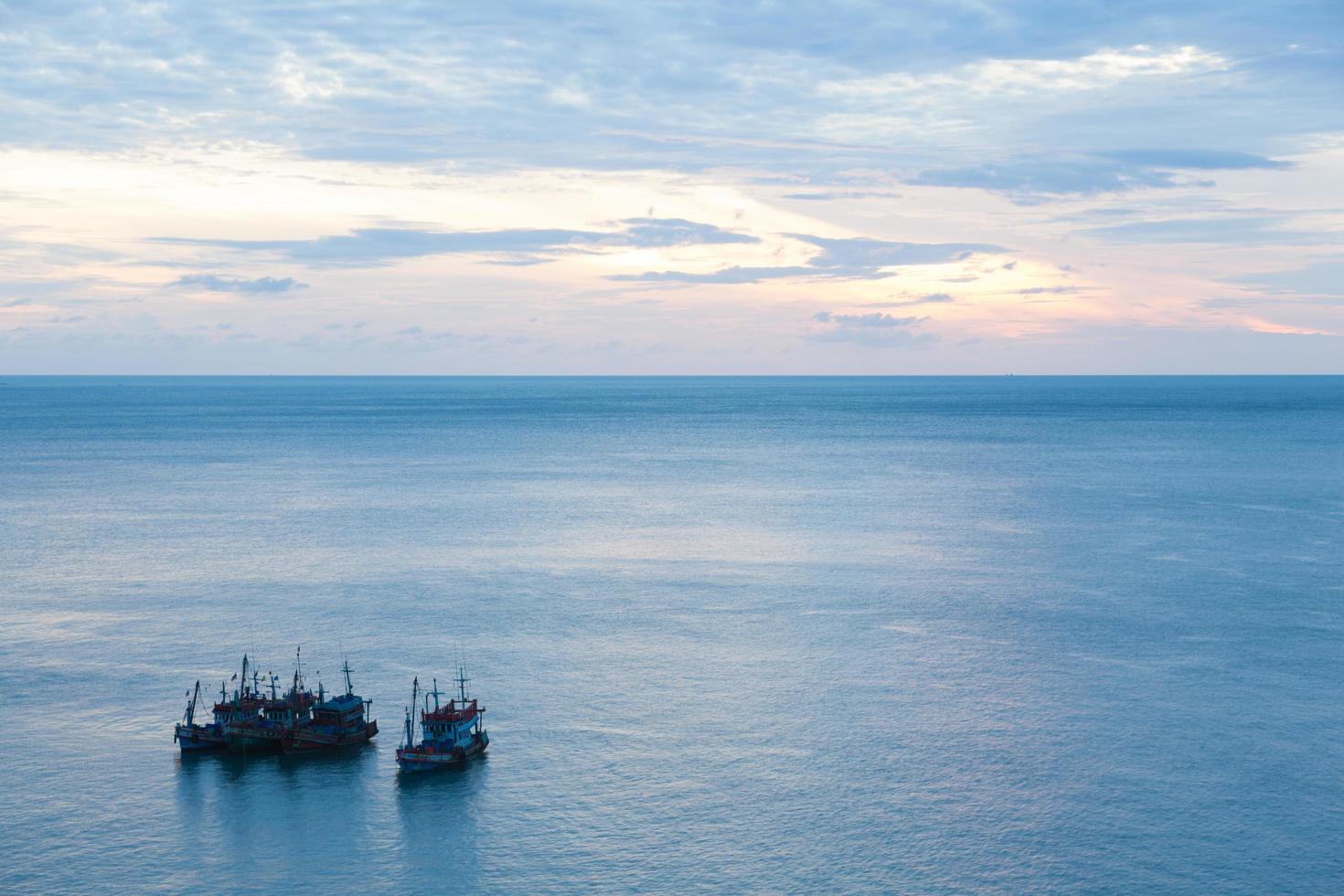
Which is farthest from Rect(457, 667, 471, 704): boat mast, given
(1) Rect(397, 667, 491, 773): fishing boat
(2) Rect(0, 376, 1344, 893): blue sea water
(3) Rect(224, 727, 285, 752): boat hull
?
(3) Rect(224, 727, 285, 752): boat hull

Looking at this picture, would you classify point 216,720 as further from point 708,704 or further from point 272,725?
point 708,704

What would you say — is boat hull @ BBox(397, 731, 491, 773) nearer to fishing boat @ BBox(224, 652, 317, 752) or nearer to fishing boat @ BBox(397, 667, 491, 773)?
fishing boat @ BBox(397, 667, 491, 773)

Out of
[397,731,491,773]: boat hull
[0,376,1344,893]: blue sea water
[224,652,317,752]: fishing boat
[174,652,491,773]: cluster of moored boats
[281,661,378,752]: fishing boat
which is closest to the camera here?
[0,376,1344,893]: blue sea water

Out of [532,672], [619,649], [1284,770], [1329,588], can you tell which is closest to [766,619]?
[619,649]

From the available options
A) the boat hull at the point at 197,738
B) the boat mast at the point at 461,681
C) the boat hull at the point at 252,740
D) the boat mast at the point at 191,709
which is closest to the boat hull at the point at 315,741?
the boat hull at the point at 252,740

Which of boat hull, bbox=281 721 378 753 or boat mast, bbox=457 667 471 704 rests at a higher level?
boat mast, bbox=457 667 471 704

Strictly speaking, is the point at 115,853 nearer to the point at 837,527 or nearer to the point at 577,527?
the point at 577,527
